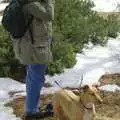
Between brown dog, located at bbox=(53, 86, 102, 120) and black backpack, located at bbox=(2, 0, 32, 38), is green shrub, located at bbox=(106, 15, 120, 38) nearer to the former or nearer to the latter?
black backpack, located at bbox=(2, 0, 32, 38)

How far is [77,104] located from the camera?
17.0ft

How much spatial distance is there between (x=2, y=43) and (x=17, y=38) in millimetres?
2859

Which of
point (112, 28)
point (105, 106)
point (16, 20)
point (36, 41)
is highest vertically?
point (16, 20)

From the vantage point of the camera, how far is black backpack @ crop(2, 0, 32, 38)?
5707 mm

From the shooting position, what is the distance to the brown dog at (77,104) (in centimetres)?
501

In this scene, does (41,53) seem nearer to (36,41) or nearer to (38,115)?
(36,41)

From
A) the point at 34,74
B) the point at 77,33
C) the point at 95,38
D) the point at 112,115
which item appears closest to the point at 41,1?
the point at 34,74

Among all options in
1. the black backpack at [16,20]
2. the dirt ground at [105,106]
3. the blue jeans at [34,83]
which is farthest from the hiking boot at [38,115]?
the black backpack at [16,20]

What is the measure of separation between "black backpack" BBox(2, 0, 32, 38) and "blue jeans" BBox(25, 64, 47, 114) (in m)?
0.43

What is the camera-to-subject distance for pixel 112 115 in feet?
22.1

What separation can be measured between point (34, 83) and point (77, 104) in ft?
3.36

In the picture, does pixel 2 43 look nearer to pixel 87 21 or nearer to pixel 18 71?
pixel 18 71

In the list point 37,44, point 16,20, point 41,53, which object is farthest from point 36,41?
point 16,20

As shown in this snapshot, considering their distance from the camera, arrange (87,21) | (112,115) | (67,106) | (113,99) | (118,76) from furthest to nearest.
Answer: (87,21) → (118,76) → (113,99) → (112,115) → (67,106)
